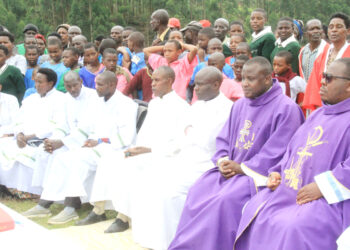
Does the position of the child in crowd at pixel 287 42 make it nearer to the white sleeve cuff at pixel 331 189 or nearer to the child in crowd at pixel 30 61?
Answer: the white sleeve cuff at pixel 331 189

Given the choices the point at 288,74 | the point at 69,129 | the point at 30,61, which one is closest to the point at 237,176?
the point at 288,74

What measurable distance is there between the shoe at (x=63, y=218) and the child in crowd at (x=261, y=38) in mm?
4113

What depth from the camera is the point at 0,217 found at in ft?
8.93

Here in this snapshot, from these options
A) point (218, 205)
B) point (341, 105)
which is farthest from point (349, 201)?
point (218, 205)

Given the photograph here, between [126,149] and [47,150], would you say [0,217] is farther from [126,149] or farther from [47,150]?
[47,150]

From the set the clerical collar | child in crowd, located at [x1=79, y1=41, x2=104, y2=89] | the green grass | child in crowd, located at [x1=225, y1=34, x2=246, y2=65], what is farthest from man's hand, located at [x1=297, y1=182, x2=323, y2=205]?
child in crowd, located at [x1=79, y1=41, x2=104, y2=89]

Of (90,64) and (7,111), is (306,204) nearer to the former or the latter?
(90,64)

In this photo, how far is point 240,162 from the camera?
5379 millimetres

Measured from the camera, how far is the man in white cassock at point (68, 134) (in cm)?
753

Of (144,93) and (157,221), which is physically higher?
(144,93)

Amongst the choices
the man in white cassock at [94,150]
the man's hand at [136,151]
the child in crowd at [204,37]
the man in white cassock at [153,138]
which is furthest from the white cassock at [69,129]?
the child in crowd at [204,37]

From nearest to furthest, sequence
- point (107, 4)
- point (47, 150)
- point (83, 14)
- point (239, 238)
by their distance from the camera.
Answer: point (239, 238) → point (47, 150) → point (83, 14) → point (107, 4)

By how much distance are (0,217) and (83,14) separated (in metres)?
20.4

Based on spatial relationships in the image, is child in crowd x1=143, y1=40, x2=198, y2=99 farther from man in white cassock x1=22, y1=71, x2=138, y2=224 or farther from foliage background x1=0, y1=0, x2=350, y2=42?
foliage background x1=0, y1=0, x2=350, y2=42
